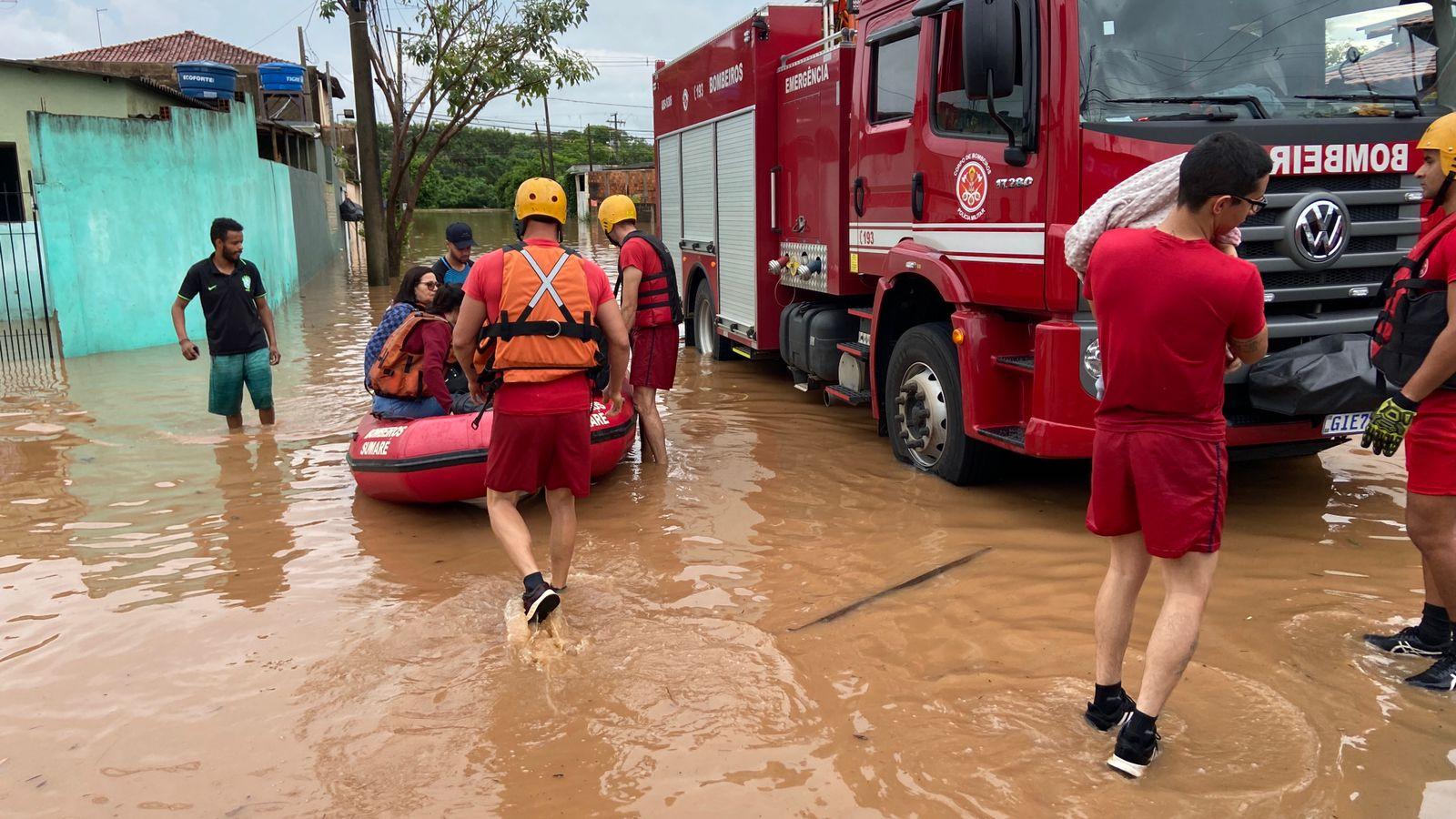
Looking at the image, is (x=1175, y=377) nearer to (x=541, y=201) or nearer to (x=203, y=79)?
(x=541, y=201)

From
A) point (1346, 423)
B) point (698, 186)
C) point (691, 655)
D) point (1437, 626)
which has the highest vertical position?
point (698, 186)

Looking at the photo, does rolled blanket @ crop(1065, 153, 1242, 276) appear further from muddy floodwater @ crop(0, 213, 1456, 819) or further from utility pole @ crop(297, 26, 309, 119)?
utility pole @ crop(297, 26, 309, 119)

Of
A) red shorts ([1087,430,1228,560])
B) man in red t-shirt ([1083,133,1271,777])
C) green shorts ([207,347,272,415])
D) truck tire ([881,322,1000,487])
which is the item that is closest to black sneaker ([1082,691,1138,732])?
man in red t-shirt ([1083,133,1271,777])

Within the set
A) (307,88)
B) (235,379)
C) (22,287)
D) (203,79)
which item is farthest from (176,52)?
(235,379)

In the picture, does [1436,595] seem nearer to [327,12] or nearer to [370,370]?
[370,370]

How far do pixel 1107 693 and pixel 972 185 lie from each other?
125 inches

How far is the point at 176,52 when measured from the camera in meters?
40.5

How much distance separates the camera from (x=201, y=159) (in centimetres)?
1460

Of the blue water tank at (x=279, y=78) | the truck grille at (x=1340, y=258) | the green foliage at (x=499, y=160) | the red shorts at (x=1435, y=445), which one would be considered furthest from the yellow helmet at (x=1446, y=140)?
the green foliage at (x=499, y=160)

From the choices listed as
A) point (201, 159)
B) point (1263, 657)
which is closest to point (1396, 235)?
point (1263, 657)

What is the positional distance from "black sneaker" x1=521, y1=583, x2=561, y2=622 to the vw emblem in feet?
12.0

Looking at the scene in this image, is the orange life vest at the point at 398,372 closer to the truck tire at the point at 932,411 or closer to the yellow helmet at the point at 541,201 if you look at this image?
the yellow helmet at the point at 541,201

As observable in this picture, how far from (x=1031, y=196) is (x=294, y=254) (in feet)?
66.0

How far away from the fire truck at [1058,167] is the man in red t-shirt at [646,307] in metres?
1.34
